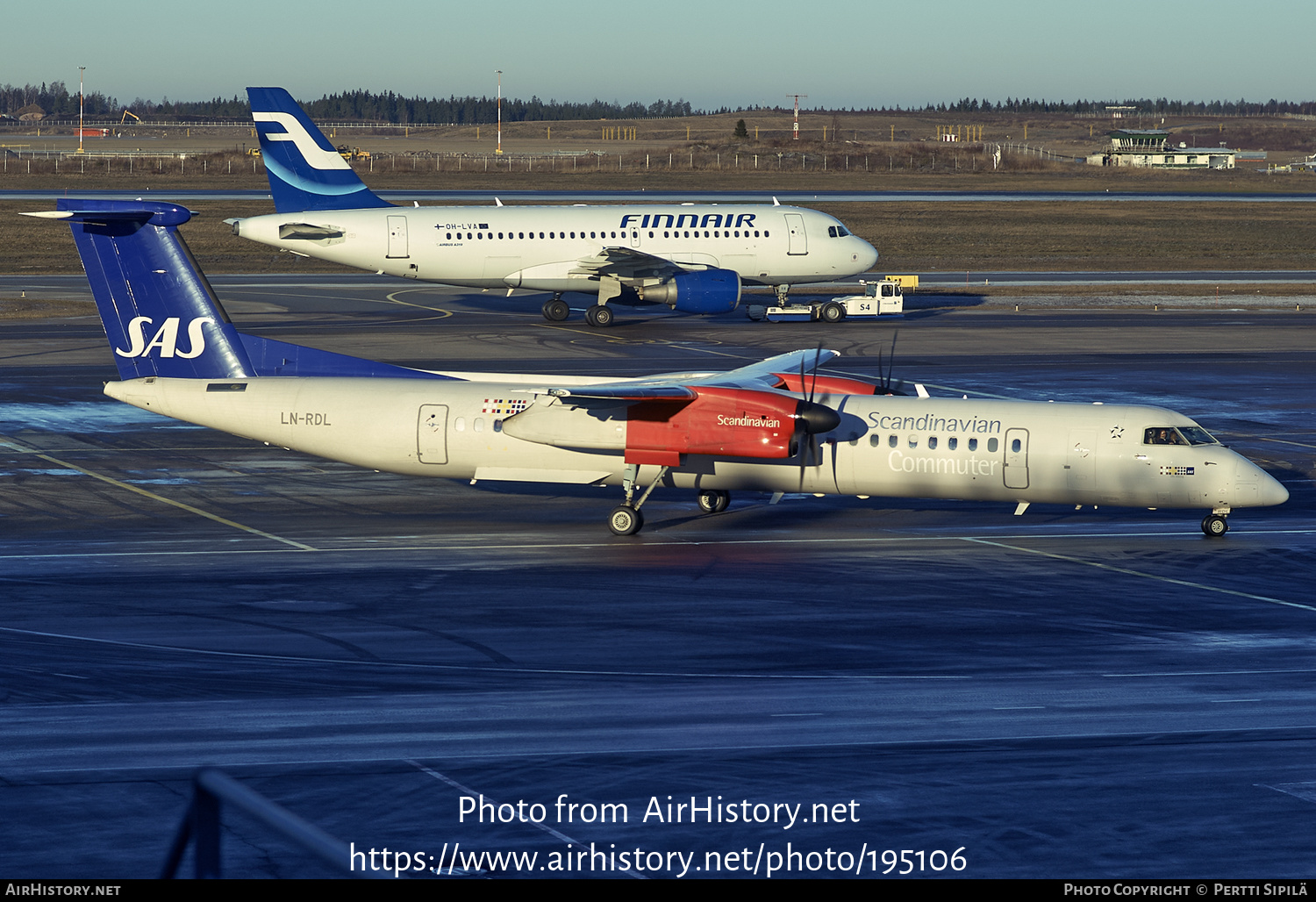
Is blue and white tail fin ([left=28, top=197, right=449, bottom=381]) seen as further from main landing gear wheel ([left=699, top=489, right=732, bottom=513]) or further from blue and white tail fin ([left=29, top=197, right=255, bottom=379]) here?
main landing gear wheel ([left=699, top=489, right=732, bottom=513])

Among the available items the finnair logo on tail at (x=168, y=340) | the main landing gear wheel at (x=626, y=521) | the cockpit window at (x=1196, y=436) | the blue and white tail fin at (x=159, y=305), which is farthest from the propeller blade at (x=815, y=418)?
the finnair logo on tail at (x=168, y=340)

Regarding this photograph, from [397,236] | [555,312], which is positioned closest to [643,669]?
[555,312]

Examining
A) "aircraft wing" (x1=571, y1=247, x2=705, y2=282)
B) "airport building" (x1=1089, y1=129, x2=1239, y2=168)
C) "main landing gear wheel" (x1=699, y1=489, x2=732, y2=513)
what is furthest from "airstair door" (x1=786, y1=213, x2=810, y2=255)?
"airport building" (x1=1089, y1=129, x2=1239, y2=168)

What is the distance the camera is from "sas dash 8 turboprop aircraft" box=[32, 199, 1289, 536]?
2584 cm

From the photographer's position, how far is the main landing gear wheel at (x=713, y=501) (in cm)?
2867

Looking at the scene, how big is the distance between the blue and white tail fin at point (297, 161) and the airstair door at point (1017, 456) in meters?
36.5

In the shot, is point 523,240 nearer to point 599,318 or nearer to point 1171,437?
point 599,318

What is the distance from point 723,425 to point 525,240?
3213 centimetres

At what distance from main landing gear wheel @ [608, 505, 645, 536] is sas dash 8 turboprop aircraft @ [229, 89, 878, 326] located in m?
28.8

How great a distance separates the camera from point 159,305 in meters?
27.7

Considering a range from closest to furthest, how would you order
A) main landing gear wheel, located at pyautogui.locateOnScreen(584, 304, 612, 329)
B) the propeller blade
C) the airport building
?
the propeller blade → main landing gear wheel, located at pyautogui.locateOnScreen(584, 304, 612, 329) → the airport building

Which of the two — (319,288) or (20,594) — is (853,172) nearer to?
(319,288)

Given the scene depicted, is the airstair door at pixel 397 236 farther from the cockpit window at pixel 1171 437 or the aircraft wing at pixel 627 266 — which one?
the cockpit window at pixel 1171 437

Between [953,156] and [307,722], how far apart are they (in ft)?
522
